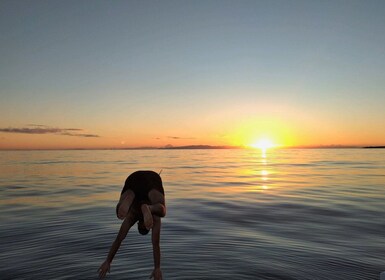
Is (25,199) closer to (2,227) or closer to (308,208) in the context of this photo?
(2,227)

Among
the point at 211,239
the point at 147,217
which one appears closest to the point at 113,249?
the point at 147,217

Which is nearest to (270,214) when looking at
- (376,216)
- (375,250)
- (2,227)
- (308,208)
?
(308,208)

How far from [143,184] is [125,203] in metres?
0.57

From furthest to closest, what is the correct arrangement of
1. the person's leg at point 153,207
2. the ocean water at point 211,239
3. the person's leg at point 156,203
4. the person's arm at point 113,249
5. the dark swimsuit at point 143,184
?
the ocean water at point 211,239, the dark swimsuit at point 143,184, the person's leg at point 156,203, the person's arm at point 113,249, the person's leg at point 153,207

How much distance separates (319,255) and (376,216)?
7.00 m

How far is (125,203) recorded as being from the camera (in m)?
6.88

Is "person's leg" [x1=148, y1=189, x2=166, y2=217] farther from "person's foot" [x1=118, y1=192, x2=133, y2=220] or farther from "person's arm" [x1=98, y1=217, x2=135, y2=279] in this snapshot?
"person's arm" [x1=98, y1=217, x2=135, y2=279]

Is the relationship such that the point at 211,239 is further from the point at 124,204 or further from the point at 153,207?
the point at 124,204

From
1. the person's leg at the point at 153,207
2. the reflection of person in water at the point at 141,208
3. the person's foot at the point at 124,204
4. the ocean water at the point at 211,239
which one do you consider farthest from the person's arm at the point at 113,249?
the ocean water at the point at 211,239

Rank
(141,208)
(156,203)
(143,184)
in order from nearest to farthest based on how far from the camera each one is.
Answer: (141,208)
(156,203)
(143,184)

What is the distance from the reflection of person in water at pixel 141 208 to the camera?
668 centimetres

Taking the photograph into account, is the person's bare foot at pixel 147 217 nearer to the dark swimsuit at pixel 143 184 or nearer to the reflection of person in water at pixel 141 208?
the reflection of person in water at pixel 141 208

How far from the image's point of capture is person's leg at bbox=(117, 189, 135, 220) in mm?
6715

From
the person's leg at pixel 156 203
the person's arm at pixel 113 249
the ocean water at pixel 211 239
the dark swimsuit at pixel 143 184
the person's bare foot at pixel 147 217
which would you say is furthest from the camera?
the ocean water at pixel 211 239
